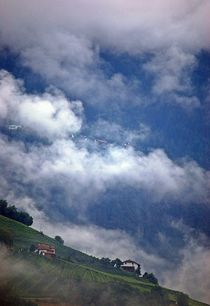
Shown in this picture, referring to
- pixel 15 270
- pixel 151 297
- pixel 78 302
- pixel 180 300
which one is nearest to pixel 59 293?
pixel 78 302

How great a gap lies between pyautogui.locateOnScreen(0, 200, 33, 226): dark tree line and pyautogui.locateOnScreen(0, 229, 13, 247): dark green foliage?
1020 cm

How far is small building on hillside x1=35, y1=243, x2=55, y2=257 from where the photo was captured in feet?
294

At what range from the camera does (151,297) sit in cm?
8375

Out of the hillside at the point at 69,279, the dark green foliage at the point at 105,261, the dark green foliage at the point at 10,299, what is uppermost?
the dark green foliage at the point at 105,261

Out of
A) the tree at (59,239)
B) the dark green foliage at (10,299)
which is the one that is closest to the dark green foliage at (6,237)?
the tree at (59,239)

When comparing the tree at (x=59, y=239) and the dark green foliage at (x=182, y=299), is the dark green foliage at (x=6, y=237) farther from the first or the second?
the dark green foliage at (x=182, y=299)

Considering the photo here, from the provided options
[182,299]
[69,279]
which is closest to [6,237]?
[69,279]

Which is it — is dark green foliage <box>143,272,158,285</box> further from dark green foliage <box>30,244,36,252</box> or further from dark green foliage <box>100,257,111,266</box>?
dark green foliage <box>30,244,36,252</box>

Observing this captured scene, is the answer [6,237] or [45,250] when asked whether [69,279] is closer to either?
[45,250]

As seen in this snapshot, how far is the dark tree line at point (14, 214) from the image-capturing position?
98.7 m

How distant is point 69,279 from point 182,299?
1051 inches

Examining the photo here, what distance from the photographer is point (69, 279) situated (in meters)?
78.3

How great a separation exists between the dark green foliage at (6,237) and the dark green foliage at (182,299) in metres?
39.2

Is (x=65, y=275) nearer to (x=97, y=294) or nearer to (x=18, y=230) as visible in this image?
(x=97, y=294)
